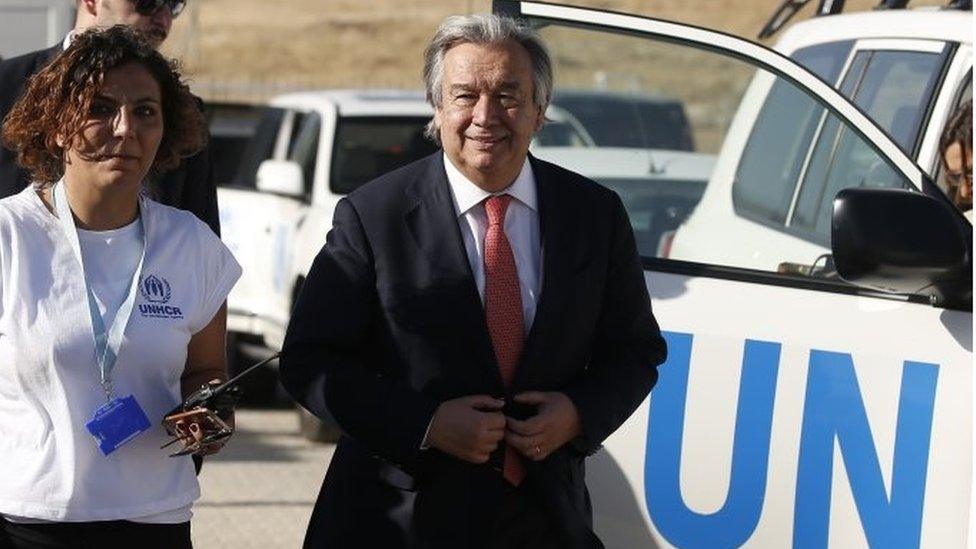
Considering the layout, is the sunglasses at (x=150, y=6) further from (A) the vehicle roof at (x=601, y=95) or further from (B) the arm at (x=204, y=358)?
(A) the vehicle roof at (x=601, y=95)

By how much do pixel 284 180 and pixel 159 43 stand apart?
645 centimetres

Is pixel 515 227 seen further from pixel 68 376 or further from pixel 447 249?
pixel 68 376

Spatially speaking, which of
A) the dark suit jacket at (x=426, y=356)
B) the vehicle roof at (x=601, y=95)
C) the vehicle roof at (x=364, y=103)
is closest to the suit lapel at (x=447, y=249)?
the dark suit jacket at (x=426, y=356)

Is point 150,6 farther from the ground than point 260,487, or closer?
farther from the ground

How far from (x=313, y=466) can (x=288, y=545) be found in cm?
177

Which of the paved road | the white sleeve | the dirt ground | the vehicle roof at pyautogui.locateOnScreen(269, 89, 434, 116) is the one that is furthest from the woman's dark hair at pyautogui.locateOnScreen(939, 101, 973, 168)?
the dirt ground

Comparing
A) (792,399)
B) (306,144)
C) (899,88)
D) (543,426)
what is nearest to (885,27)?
(899,88)

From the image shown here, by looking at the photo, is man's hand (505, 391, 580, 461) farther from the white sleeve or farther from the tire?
the tire

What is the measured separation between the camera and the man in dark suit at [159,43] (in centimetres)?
409

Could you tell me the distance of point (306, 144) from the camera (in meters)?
11.2

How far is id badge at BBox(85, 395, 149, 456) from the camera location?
129 inches

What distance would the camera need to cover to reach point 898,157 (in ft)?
13.3

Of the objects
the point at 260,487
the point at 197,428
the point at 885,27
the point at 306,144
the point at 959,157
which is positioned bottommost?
the point at 260,487

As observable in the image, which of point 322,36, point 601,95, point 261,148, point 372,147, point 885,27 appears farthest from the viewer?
point 322,36
